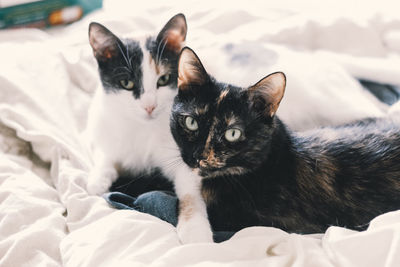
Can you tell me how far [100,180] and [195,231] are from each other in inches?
16.6

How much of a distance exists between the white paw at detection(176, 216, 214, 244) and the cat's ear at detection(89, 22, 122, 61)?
0.61 m

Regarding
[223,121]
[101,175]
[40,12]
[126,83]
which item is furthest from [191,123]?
[40,12]

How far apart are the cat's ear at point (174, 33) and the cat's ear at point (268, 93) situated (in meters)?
0.39

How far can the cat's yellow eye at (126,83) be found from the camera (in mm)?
1282

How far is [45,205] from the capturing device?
1.18 m

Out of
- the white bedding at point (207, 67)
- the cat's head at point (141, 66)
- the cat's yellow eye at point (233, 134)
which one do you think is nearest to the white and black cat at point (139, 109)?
the cat's head at point (141, 66)

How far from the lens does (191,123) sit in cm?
108

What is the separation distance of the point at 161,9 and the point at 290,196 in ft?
4.85

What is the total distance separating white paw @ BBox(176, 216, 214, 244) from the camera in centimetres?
106

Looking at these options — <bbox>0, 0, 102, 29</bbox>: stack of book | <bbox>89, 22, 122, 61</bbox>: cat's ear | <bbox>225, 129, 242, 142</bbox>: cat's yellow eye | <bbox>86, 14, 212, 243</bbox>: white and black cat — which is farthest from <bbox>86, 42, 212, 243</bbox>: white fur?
<bbox>0, 0, 102, 29</bbox>: stack of book

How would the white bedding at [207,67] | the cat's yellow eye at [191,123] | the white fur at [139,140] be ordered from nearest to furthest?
the white bedding at [207,67]
the cat's yellow eye at [191,123]
the white fur at [139,140]

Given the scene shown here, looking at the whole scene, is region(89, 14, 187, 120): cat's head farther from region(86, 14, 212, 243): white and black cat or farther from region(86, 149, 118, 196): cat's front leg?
region(86, 149, 118, 196): cat's front leg

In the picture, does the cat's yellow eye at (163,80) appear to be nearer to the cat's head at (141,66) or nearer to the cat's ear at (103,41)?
the cat's head at (141,66)

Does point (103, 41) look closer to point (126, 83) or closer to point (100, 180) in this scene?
point (126, 83)
